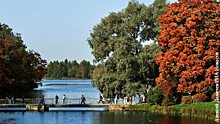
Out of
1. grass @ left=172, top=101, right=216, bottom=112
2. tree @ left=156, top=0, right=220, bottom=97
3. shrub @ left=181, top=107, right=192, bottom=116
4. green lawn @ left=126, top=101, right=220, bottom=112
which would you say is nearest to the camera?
grass @ left=172, top=101, right=216, bottom=112

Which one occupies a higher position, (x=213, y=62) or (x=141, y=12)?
(x=141, y=12)

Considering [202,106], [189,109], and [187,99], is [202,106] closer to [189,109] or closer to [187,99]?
[189,109]

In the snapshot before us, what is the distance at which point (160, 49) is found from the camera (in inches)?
2072

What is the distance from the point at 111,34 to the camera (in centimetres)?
5956

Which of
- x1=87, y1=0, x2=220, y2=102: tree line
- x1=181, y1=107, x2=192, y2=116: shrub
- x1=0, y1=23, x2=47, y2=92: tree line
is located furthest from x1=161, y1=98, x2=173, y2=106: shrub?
x1=0, y1=23, x2=47, y2=92: tree line

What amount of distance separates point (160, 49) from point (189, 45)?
8.00m

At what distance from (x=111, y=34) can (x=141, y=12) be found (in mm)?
7771

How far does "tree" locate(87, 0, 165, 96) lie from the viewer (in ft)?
178

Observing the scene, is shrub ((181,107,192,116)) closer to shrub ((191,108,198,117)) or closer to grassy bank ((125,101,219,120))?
grassy bank ((125,101,219,120))

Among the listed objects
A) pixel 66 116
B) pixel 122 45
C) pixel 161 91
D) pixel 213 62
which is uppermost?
pixel 122 45

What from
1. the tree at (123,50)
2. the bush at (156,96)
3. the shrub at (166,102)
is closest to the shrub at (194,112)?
the shrub at (166,102)

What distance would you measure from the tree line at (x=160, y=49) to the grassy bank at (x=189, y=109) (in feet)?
6.31

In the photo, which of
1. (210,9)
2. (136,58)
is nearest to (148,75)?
(136,58)

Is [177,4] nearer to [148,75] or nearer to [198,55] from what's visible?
[198,55]
